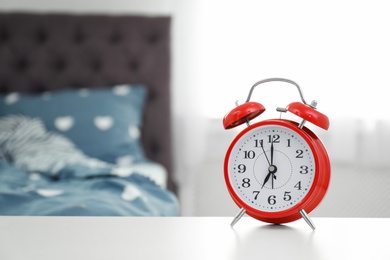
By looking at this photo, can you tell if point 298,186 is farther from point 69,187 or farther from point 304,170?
point 69,187

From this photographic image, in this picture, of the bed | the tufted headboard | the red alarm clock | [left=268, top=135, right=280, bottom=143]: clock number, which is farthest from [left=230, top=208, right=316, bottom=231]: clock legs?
the tufted headboard

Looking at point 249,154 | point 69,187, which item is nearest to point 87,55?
point 69,187

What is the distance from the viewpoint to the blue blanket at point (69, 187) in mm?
1603

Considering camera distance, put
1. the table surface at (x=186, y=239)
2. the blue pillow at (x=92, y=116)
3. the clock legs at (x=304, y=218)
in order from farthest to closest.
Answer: the blue pillow at (x=92, y=116) → the clock legs at (x=304, y=218) → the table surface at (x=186, y=239)

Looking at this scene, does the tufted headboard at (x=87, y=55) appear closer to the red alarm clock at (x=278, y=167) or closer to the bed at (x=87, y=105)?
the bed at (x=87, y=105)

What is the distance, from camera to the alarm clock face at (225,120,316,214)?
90 centimetres

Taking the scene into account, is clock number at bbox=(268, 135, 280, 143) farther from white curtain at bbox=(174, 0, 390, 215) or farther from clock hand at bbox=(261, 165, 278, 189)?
white curtain at bbox=(174, 0, 390, 215)

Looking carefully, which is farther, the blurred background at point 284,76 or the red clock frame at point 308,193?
the blurred background at point 284,76

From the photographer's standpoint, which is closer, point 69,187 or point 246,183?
point 246,183

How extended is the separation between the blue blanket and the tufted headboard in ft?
1.38

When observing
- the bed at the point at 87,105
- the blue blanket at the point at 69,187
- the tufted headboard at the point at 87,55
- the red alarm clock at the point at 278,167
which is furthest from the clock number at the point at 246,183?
the tufted headboard at the point at 87,55

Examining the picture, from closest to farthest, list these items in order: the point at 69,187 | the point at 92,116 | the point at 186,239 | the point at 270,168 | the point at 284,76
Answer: the point at 186,239 → the point at 270,168 → the point at 69,187 → the point at 92,116 → the point at 284,76

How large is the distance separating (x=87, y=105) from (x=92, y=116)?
0.21 ft

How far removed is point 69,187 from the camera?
191cm
